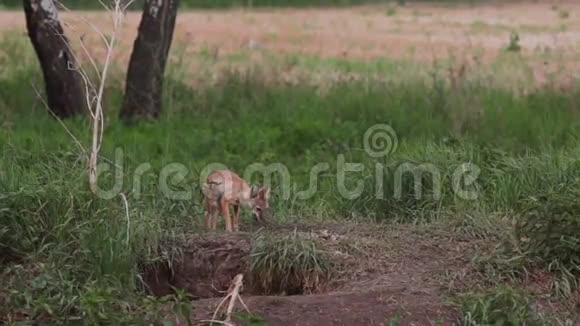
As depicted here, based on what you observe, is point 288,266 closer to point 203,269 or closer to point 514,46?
point 203,269

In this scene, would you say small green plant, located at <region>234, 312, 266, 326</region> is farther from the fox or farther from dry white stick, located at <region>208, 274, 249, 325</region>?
the fox

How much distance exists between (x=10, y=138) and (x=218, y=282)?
3666 mm

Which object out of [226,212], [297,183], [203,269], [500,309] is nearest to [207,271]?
[203,269]

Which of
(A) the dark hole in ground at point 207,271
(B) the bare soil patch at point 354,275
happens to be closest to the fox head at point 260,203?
(B) the bare soil patch at point 354,275

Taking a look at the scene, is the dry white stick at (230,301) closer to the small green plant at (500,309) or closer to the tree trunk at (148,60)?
the small green plant at (500,309)

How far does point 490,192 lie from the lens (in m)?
8.77

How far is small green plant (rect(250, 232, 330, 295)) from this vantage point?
7227 mm

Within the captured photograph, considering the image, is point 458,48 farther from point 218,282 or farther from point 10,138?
point 218,282

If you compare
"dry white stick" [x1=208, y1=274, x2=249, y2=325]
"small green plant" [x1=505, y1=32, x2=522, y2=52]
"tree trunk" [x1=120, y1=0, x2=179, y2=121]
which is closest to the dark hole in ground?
"dry white stick" [x1=208, y1=274, x2=249, y2=325]

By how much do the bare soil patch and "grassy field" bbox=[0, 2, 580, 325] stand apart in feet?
0.27

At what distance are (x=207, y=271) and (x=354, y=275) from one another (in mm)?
969

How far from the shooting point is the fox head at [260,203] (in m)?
8.03

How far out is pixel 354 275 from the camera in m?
7.23

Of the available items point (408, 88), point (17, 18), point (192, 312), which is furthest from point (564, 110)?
point (17, 18)
